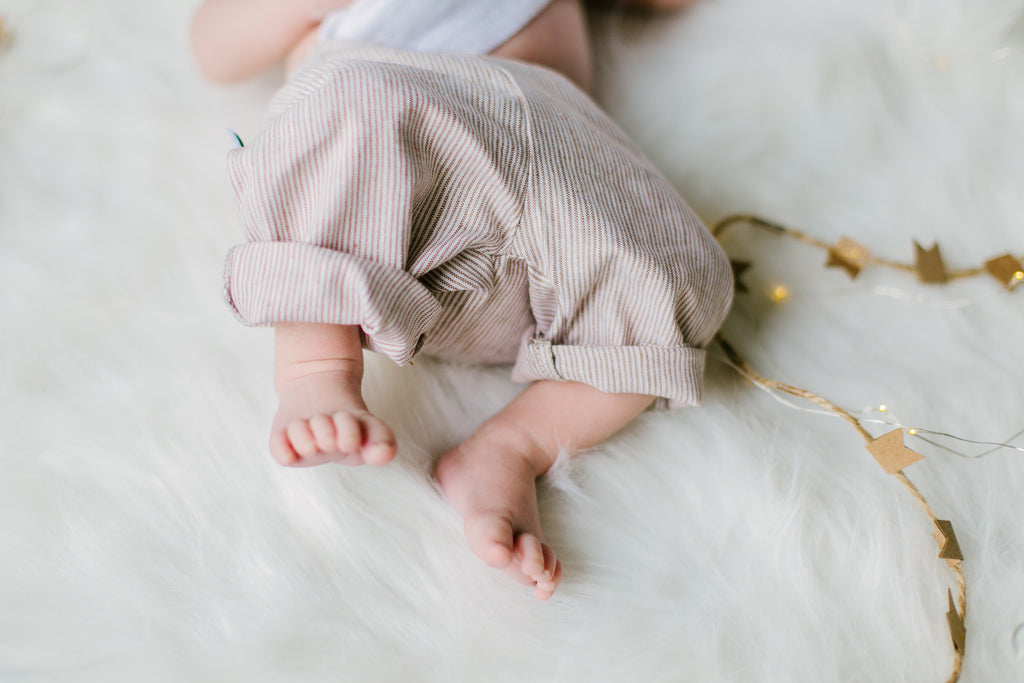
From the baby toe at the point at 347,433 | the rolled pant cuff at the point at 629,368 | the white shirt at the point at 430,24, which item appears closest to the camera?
the baby toe at the point at 347,433

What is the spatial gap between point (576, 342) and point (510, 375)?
0.35 feet

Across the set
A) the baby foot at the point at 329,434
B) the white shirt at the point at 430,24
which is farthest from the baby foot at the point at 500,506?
the white shirt at the point at 430,24

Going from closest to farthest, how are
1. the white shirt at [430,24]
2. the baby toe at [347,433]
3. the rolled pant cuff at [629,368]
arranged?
the baby toe at [347,433] → the rolled pant cuff at [629,368] → the white shirt at [430,24]

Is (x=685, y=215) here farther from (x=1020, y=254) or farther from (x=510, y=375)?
(x=1020, y=254)

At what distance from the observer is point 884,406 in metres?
0.70

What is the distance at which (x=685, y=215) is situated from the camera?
2.18 ft

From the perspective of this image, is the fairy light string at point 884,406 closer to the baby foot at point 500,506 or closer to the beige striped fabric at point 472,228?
the beige striped fabric at point 472,228

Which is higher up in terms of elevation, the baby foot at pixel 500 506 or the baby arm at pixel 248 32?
the baby arm at pixel 248 32

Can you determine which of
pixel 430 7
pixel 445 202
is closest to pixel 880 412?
pixel 445 202

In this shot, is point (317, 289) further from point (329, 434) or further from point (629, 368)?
point (629, 368)

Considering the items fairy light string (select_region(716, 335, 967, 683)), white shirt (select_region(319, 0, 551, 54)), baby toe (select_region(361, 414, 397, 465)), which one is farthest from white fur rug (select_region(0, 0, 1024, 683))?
white shirt (select_region(319, 0, 551, 54))

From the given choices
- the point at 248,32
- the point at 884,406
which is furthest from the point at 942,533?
the point at 248,32

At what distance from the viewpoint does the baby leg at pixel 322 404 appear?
50 cm

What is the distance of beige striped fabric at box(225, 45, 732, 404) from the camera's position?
53 cm
